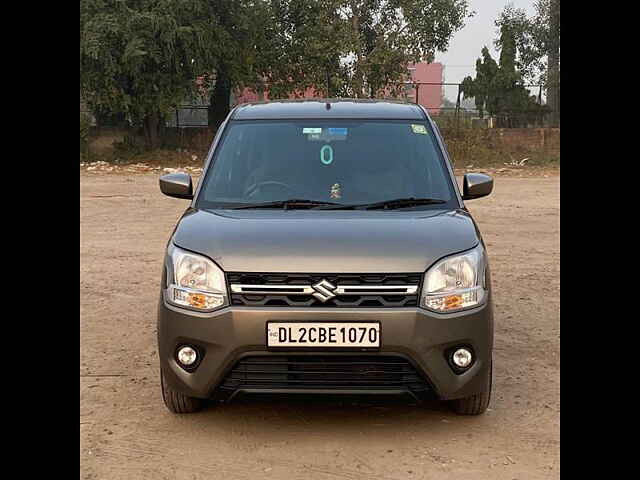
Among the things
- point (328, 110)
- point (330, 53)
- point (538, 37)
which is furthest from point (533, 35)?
point (328, 110)

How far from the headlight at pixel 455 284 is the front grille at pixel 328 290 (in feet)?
0.25

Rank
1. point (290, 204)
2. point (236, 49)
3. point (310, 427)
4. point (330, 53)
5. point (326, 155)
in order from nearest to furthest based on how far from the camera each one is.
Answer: point (310, 427), point (290, 204), point (326, 155), point (236, 49), point (330, 53)

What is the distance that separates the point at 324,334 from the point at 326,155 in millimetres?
1637

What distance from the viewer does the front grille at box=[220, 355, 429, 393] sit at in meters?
4.71

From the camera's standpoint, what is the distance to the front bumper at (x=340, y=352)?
464 cm

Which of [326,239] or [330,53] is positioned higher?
[330,53]

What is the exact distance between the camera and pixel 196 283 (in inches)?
191

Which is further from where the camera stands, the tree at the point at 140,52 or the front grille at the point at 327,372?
the tree at the point at 140,52

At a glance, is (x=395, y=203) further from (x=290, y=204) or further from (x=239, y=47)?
(x=239, y=47)

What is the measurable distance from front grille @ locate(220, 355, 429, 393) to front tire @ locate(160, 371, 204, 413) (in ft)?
1.90

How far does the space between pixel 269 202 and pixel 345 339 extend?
1248mm

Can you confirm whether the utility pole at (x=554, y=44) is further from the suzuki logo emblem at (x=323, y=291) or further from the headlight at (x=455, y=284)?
the suzuki logo emblem at (x=323, y=291)

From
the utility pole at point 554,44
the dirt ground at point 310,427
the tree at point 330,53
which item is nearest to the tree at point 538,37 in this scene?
the utility pole at point 554,44
